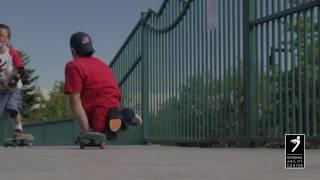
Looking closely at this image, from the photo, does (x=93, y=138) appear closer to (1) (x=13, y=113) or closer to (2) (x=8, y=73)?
(2) (x=8, y=73)

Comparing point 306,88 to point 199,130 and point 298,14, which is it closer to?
point 298,14

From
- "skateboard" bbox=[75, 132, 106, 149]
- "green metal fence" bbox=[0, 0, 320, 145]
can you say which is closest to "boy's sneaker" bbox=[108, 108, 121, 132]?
"skateboard" bbox=[75, 132, 106, 149]

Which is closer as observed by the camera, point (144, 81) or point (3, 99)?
point (3, 99)

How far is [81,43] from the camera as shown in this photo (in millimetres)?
6887

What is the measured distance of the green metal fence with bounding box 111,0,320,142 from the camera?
7922 mm

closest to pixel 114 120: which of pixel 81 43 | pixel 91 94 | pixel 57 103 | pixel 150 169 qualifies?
pixel 91 94

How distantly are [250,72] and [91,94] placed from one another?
257 centimetres

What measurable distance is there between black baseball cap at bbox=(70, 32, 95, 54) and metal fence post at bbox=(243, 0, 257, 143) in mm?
2563

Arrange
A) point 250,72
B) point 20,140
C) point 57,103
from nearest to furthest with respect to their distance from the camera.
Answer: point 250,72 → point 20,140 → point 57,103

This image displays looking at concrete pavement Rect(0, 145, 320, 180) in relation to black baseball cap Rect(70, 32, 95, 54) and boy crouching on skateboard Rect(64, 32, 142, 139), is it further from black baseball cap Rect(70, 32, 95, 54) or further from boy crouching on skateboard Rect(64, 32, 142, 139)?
black baseball cap Rect(70, 32, 95, 54)

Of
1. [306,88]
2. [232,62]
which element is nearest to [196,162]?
[306,88]

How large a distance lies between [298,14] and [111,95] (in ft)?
7.58

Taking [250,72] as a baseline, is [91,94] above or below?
below

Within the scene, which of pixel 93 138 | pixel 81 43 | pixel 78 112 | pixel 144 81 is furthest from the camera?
pixel 144 81
